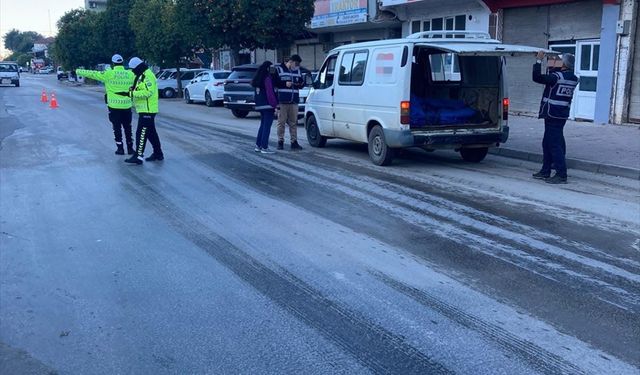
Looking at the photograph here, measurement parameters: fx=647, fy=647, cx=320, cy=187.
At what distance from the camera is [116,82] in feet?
37.7

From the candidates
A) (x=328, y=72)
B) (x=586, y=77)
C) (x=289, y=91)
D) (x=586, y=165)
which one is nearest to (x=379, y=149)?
(x=328, y=72)

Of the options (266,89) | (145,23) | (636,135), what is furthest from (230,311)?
(145,23)

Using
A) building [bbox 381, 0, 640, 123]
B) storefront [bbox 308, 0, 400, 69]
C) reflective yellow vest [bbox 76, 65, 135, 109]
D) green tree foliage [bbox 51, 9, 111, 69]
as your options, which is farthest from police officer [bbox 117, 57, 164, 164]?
green tree foliage [bbox 51, 9, 111, 69]

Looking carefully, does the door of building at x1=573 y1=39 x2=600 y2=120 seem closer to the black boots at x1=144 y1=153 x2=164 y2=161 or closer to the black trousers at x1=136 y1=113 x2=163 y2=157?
the black boots at x1=144 y1=153 x2=164 y2=161

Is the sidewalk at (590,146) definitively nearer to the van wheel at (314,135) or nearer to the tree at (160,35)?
the van wheel at (314,135)

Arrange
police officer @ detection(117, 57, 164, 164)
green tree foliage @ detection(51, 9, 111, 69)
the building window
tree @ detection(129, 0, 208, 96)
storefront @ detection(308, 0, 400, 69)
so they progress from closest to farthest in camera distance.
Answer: police officer @ detection(117, 57, 164, 164) → the building window → storefront @ detection(308, 0, 400, 69) → tree @ detection(129, 0, 208, 96) → green tree foliage @ detection(51, 9, 111, 69)

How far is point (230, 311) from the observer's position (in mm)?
4645

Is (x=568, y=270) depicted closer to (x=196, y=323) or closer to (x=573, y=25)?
(x=196, y=323)

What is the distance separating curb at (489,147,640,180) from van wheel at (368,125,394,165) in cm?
271

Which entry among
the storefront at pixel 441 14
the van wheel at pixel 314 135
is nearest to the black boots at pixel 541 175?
the van wheel at pixel 314 135

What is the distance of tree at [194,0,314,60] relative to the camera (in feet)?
89.0

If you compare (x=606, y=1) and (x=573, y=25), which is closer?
(x=606, y=1)

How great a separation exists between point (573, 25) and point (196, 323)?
16.0 m

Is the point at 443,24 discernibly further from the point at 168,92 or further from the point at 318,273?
the point at 168,92
